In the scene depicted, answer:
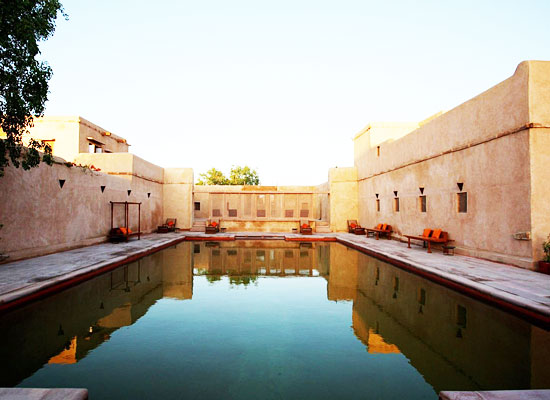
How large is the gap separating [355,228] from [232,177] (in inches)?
964

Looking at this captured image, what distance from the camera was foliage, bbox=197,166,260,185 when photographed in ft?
133

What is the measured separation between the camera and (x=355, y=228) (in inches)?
771

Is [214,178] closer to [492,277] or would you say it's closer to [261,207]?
[261,207]

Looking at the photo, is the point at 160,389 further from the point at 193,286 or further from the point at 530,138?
the point at 530,138

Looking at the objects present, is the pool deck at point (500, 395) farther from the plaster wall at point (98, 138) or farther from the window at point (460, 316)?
the plaster wall at point (98, 138)

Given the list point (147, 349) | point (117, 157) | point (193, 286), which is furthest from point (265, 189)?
point (147, 349)

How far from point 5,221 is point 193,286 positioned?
564 cm

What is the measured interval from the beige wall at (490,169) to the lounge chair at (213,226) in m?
11.6

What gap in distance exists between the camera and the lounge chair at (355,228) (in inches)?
760

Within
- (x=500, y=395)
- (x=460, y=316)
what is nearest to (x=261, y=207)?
(x=460, y=316)

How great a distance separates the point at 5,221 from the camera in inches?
332

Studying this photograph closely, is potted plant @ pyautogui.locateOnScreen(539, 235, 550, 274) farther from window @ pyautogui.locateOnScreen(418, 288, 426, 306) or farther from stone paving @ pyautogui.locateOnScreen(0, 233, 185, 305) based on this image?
stone paving @ pyautogui.locateOnScreen(0, 233, 185, 305)

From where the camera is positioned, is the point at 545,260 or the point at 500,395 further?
the point at 545,260

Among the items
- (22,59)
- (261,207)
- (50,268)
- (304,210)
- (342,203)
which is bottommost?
(50,268)
